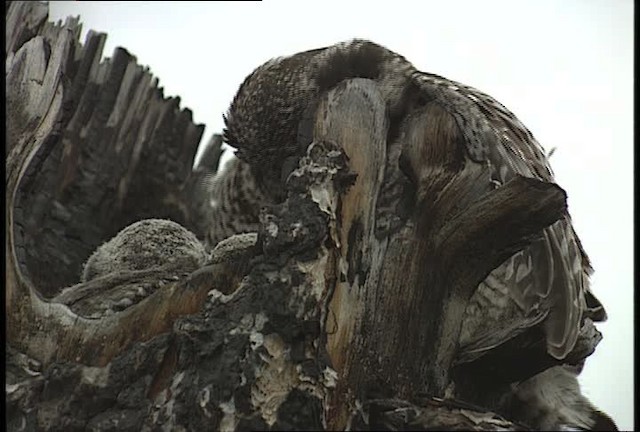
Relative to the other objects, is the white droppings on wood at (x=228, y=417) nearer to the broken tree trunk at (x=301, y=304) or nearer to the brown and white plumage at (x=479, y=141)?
the broken tree trunk at (x=301, y=304)

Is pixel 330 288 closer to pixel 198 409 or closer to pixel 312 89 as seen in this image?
pixel 198 409

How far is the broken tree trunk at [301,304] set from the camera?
788 millimetres

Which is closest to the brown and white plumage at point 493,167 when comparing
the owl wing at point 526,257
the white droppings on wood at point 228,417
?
the owl wing at point 526,257

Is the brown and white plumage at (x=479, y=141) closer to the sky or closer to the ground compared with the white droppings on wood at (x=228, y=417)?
closer to the sky

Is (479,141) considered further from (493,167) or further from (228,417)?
(228,417)

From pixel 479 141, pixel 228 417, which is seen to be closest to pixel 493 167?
pixel 479 141

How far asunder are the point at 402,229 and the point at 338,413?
0.69 ft

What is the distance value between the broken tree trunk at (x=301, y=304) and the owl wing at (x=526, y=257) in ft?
0.10

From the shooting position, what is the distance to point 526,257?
0.94 meters

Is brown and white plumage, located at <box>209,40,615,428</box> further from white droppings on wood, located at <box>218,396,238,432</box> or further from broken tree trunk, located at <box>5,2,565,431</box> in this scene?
white droppings on wood, located at <box>218,396,238,432</box>

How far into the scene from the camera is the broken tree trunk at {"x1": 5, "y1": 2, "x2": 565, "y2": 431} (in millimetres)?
788

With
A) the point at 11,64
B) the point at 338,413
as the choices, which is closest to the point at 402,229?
the point at 338,413

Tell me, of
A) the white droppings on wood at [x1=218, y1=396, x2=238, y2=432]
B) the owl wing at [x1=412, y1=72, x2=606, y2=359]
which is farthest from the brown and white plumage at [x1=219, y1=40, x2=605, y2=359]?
the white droppings on wood at [x1=218, y1=396, x2=238, y2=432]

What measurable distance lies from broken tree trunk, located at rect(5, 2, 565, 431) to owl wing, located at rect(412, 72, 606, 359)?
30 mm
